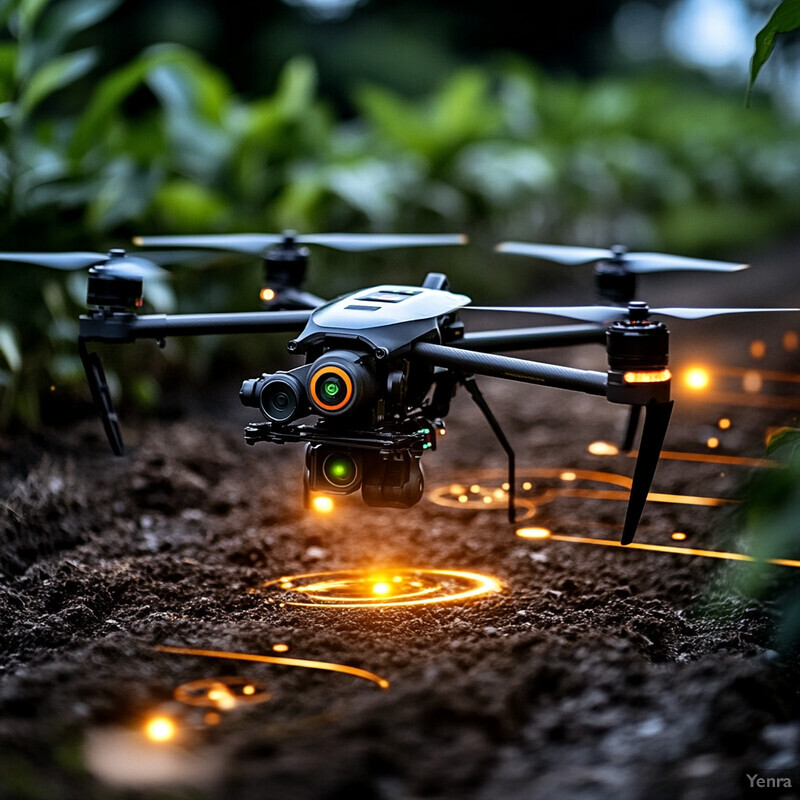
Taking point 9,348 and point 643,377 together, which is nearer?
point 643,377

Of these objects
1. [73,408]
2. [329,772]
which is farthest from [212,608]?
[73,408]

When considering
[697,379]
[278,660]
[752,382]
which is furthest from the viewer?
[752,382]

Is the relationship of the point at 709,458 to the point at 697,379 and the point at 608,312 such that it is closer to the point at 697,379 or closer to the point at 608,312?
the point at 697,379

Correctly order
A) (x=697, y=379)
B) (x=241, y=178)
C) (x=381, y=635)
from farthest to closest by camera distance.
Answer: (x=241, y=178) → (x=697, y=379) → (x=381, y=635)

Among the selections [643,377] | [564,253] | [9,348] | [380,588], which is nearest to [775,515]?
[643,377]

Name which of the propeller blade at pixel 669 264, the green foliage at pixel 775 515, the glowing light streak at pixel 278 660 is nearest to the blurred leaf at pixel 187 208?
the propeller blade at pixel 669 264

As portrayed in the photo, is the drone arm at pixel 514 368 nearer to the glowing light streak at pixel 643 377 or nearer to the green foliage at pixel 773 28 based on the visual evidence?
the glowing light streak at pixel 643 377
